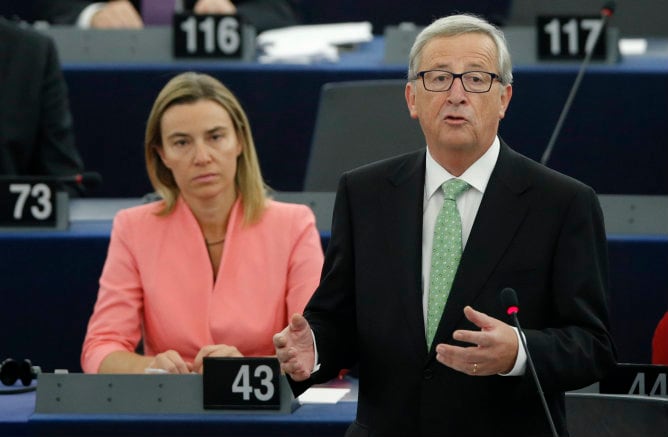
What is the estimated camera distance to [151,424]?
272 cm

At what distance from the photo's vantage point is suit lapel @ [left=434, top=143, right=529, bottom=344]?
6.88 ft

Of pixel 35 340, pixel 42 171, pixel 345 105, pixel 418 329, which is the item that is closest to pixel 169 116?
pixel 345 105

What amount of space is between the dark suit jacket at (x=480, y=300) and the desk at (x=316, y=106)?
2.08 m

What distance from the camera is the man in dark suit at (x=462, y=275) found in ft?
6.87

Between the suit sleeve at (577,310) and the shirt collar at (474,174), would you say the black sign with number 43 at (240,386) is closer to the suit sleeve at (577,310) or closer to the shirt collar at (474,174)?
the shirt collar at (474,174)

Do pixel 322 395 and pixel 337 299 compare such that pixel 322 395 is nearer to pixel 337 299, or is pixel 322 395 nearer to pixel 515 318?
pixel 337 299

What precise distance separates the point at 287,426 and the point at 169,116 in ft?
3.01

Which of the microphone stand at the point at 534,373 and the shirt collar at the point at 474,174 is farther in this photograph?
the shirt collar at the point at 474,174

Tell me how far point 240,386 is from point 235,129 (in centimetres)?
80

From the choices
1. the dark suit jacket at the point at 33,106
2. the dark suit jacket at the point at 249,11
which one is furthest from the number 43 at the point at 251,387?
the dark suit jacket at the point at 249,11

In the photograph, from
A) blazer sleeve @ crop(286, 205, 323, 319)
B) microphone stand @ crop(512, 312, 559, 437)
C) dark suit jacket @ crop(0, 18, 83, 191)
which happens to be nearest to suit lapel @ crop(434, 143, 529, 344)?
microphone stand @ crop(512, 312, 559, 437)

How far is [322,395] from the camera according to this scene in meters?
2.89

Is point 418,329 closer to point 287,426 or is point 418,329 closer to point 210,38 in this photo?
point 287,426

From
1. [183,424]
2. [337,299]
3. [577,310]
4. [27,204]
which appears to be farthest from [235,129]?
[577,310]
